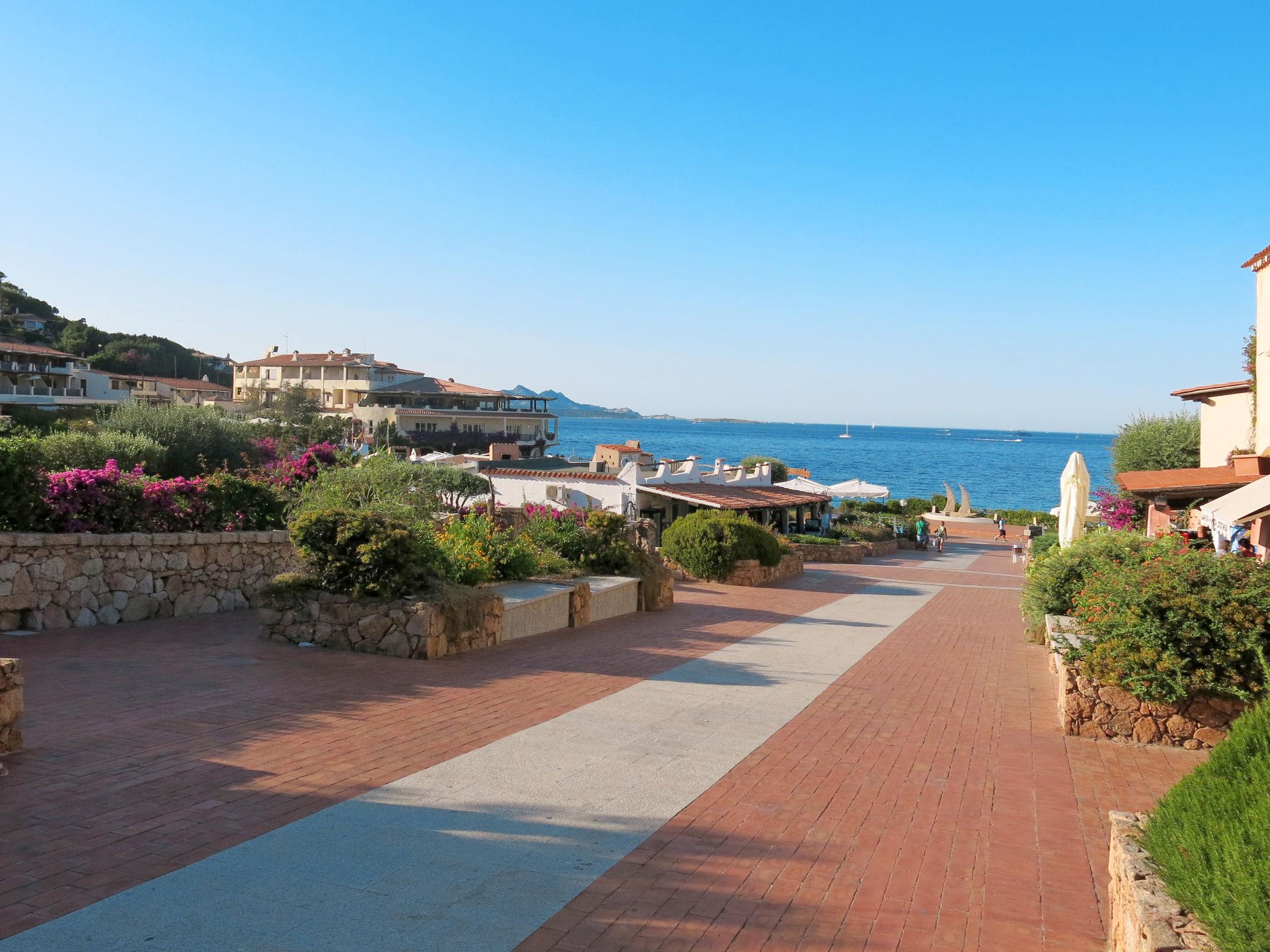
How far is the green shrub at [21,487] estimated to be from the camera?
10867 millimetres

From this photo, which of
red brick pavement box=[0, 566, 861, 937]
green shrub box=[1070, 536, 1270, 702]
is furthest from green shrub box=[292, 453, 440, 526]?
green shrub box=[1070, 536, 1270, 702]

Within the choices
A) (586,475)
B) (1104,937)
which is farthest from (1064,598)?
(586,475)

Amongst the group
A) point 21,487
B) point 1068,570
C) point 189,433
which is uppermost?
point 189,433

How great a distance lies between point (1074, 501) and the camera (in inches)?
795

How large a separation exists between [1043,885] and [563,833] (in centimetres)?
273

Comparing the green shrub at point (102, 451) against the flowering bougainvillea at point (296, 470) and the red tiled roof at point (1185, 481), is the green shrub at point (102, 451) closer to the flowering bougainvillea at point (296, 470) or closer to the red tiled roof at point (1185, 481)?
the flowering bougainvillea at point (296, 470)

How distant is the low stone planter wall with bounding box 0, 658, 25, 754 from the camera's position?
6.25m

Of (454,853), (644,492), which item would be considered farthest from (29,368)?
(454,853)

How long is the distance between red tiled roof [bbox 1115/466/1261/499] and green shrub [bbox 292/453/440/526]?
45.0 ft

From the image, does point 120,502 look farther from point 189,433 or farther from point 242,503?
point 189,433

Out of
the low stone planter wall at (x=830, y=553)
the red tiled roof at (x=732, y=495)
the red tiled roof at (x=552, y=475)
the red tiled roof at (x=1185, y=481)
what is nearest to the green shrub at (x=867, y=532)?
the red tiled roof at (x=732, y=495)

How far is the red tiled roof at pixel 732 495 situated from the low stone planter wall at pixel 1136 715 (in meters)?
21.0

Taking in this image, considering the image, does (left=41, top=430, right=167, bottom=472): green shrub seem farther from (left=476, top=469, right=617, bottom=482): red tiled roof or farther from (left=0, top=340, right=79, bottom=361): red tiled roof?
(left=0, top=340, right=79, bottom=361): red tiled roof

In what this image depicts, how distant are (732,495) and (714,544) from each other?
13011mm
